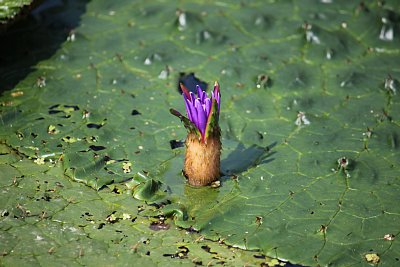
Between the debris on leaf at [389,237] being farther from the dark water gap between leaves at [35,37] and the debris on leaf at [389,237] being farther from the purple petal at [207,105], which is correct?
the dark water gap between leaves at [35,37]

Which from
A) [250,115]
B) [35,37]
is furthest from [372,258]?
[35,37]

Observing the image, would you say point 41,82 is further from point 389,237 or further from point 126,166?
point 389,237

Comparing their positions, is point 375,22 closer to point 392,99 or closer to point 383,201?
point 392,99

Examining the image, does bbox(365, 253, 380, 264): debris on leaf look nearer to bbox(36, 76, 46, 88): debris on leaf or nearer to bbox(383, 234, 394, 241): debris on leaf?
bbox(383, 234, 394, 241): debris on leaf

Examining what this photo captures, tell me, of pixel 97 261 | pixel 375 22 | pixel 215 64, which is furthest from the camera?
pixel 375 22

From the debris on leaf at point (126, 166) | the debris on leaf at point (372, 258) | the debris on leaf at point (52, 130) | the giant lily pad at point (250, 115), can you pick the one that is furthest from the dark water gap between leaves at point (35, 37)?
the debris on leaf at point (372, 258)

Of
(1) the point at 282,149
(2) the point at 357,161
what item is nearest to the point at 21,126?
(1) the point at 282,149
